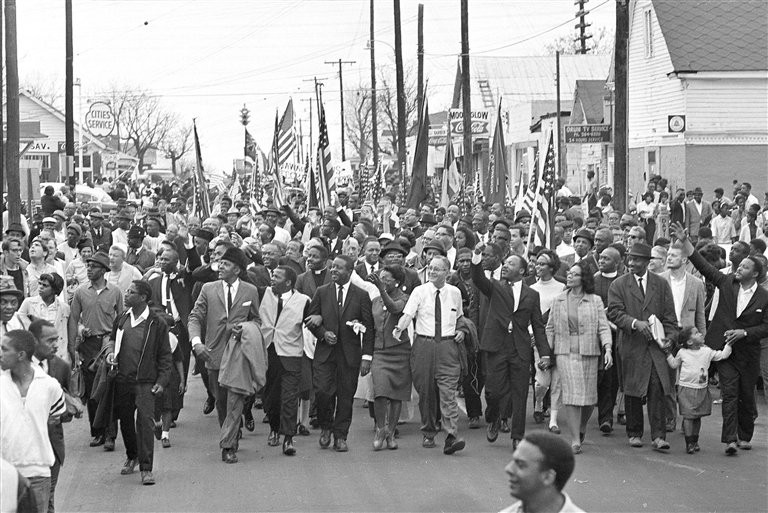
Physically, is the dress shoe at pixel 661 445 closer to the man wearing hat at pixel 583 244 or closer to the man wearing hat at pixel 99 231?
the man wearing hat at pixel 583 244

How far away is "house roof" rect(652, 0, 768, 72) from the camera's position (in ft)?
142

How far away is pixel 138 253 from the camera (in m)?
17.2

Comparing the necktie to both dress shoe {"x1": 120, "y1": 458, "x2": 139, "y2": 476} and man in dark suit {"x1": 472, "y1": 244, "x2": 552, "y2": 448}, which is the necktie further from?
dress shoe {"x1": 120, "y1": 458, "x2": 139, "y2": 476}

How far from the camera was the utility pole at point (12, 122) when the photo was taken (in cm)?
2530

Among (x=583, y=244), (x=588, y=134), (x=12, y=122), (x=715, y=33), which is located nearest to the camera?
(x=583, y=244)

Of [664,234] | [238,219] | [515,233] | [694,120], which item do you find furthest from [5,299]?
[694,120]

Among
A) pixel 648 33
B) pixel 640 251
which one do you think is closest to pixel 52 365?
pixel 640 251

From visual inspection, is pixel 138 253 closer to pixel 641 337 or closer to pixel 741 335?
pixel 641 337

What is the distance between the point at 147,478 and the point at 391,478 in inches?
79.2

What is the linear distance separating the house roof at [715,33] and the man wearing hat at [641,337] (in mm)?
31797

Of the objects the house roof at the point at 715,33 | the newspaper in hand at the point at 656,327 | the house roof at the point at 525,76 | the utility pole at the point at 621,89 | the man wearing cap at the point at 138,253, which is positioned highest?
the house roof at the point at 525,76

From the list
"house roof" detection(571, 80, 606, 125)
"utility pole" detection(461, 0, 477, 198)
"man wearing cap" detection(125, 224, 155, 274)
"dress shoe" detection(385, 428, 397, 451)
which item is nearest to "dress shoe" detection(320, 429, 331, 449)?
"dress shoe" detection(385, 428, 397, 451)

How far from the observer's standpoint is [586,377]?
12.5 m

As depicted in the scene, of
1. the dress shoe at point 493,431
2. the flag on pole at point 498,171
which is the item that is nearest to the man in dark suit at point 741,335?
the dress shoe at point 493,431
